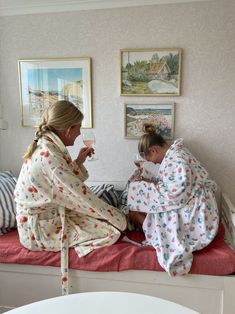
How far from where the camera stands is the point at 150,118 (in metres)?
2.16

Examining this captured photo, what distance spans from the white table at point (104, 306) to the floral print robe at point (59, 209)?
0.54 meters

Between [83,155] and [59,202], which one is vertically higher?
[83,155]

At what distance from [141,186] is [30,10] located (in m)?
1.57

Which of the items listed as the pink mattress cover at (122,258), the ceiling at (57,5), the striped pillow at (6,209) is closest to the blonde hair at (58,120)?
the striped pillow at (6,209)

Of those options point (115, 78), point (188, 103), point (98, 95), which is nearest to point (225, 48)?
point (188, 103)

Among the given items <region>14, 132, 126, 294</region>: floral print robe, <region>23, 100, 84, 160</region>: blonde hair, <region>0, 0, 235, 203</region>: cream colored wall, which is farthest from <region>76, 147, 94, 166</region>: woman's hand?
<region>0, 0, 235, 203</region>: cream colored wall

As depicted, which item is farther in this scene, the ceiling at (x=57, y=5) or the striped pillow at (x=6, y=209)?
the ceiling at (x=57, y=5)

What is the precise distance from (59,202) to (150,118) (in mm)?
954

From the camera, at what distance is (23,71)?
7.51 ft

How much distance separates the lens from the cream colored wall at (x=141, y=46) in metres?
2.03

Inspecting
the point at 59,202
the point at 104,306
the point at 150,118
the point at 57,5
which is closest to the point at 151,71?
the point at 150,118

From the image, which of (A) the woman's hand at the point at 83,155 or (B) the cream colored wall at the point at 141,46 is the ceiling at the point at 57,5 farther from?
(A) the woman's hand at the point at 83,155

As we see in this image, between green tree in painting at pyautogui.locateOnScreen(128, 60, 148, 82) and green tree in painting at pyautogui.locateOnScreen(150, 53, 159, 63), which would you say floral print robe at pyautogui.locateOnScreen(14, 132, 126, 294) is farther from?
green tree in painting at pyautogui.locateOnScreen(150, 53, 159, 63)

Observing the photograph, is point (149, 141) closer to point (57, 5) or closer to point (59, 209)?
point (59, 209)
